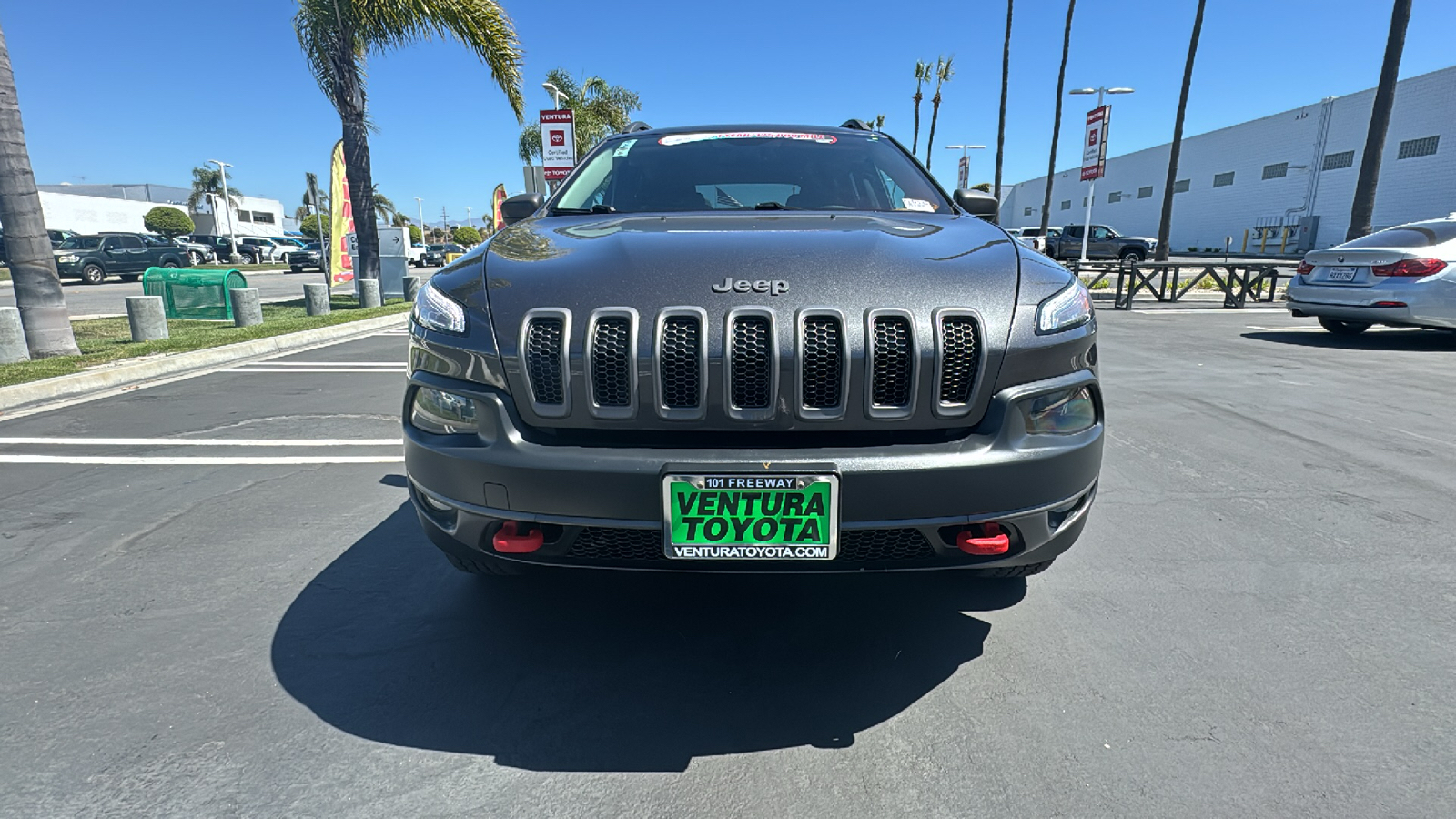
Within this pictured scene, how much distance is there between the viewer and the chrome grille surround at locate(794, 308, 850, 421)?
1789 millimetres

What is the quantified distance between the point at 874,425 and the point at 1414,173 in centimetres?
4475

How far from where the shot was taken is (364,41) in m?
12.5

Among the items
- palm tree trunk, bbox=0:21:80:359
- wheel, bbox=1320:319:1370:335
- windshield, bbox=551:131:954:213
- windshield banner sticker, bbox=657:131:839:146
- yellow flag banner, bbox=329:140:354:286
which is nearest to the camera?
windshield, bbox=551:131:954:213

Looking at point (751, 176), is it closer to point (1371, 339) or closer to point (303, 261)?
point (1371, 339)

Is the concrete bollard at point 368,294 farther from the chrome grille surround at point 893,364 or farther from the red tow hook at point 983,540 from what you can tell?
the red tow hook at point 983,540

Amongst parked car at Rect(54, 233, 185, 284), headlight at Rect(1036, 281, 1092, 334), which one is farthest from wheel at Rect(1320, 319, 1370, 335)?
parked car at Rect(54, 233, 185, 284)

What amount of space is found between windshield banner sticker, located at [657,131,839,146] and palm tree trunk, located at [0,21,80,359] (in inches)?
273

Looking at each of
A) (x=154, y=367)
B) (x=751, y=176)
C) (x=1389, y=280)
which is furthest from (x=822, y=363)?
(x=1389, y=280)

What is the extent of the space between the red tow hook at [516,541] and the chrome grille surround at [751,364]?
1.90 ft

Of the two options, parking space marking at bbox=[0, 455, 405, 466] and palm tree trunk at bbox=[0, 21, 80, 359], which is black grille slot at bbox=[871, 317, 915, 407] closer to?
parking space marking at bbox=[0, 455, 405, 466]

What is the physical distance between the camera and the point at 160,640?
231 cm

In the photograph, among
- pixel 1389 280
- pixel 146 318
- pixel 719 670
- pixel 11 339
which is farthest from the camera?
pixel 146 318

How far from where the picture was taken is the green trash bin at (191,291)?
10812 mm

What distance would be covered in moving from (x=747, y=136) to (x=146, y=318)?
331 inches
